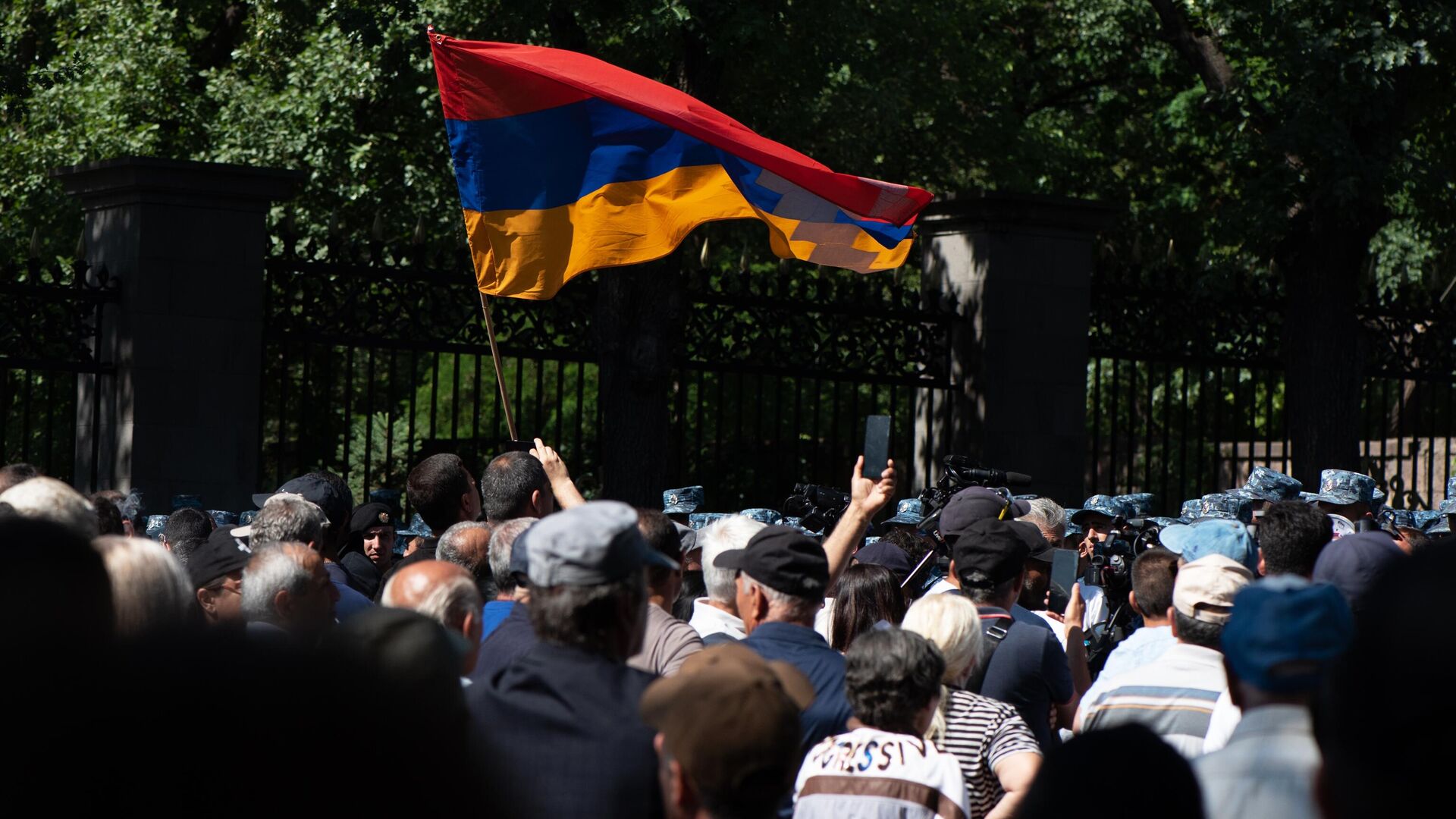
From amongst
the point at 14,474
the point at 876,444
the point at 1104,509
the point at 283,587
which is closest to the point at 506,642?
the point at 283,587

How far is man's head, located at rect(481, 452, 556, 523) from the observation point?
18.7 ft

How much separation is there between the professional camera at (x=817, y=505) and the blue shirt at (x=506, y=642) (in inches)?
119

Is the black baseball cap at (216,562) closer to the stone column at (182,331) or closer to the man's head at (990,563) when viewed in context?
the man's head at (990,563)

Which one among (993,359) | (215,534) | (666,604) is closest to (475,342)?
(993,359)

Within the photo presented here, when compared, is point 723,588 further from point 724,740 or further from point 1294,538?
point 724,740

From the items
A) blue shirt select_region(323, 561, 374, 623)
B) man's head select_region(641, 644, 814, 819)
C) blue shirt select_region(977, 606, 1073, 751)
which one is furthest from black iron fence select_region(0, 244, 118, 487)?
man's head select_region(641, 644, 814, 819)

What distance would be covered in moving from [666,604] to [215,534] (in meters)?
1.49

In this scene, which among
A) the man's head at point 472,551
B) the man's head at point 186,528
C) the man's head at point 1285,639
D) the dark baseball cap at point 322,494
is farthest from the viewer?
the man's head at point 186,528

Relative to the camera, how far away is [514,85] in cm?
782

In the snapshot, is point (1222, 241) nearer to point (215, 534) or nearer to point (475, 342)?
point (475, 342)

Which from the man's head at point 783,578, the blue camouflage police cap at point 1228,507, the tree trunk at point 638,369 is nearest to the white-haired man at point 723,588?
the man's head at point 783,578

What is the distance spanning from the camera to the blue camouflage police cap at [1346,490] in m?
7.91

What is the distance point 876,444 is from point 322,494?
205 centimetres

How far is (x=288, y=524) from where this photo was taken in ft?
16.2
